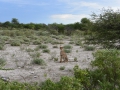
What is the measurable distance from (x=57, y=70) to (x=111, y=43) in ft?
10.6

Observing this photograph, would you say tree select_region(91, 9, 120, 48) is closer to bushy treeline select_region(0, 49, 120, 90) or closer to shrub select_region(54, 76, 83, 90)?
bushy treeline select_region(0, 49, 120, 90)

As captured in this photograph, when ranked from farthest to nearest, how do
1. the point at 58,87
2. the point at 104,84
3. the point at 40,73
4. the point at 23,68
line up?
1. the point at 23,68
2. the point at 40,73
3. the point at 104,84
4. the point at 58,87

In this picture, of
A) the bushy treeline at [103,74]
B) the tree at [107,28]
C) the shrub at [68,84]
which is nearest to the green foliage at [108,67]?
the bushy treeline at [103,74]

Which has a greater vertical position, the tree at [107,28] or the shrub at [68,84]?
the tree at [107,28]

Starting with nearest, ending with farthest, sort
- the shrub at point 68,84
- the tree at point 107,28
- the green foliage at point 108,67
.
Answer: the shrub at point 68,84 < the green foliage at point 108,67 < the tree at point 107,28

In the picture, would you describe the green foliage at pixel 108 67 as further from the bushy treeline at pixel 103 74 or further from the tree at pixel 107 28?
the tree at pixel 107 28

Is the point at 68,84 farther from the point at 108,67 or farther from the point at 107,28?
the point at 107,28

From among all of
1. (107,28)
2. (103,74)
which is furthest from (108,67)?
(107,28)

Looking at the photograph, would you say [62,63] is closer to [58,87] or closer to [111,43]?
[111,43]

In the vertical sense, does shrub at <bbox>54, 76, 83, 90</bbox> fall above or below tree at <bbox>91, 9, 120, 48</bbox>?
below

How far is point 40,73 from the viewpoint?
1008 cm

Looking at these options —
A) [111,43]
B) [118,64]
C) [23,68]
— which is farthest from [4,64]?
[118,64]

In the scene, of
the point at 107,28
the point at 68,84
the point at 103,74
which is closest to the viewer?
the point at 68,84

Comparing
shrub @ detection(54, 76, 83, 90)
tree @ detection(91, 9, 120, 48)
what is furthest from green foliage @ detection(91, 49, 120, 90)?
tree @ detection(91, 9, 120, 48)
